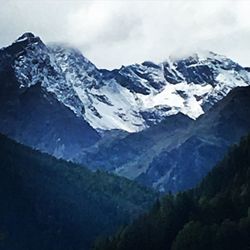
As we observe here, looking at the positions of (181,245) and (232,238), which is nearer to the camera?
(232,238)

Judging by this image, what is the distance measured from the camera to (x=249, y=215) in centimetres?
19138

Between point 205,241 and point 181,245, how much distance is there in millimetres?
8288

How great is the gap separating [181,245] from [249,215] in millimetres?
17474

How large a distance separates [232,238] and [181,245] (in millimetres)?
16961

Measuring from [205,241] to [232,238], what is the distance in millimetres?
8675

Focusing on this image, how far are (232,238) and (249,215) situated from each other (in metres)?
9.33

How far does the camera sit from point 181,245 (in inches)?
7785

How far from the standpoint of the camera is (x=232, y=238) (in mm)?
184375
